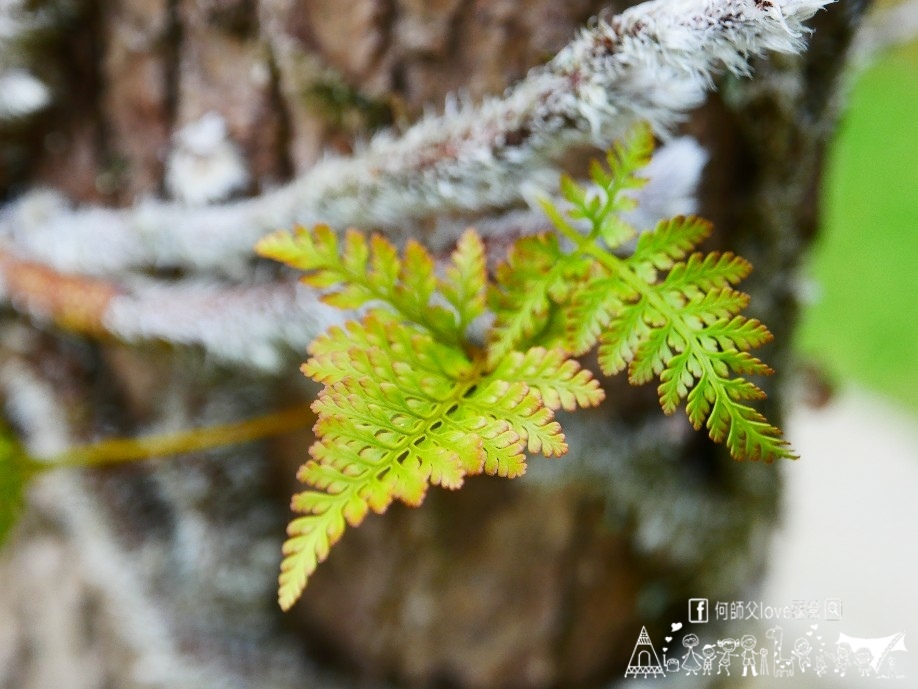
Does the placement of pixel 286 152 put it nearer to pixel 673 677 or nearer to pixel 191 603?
pixel 191 603

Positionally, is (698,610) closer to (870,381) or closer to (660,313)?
(660,313)

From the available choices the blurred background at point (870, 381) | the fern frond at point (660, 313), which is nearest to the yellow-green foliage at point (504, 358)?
the fern frond at point (660, 313)

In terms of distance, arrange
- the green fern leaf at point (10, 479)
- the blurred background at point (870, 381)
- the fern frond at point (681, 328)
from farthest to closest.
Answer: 1. the blurred background at point (870, 381)
2. the green fern leaf at point (10, 479)
3. the fern frond at point (681, 328)

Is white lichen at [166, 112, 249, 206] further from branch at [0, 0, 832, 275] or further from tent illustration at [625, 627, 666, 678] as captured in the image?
tent illustration at [625, 627, 666, 678]

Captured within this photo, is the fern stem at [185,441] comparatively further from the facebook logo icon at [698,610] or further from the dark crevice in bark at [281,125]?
the facebook logo icon at [698,610]

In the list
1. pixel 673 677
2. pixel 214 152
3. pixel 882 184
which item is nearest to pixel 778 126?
pixel 214 152

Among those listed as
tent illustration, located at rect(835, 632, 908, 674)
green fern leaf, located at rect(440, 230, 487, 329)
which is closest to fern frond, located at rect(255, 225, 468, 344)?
Answer: green fern leaf, located at rect(440, 230, 487, 329)
